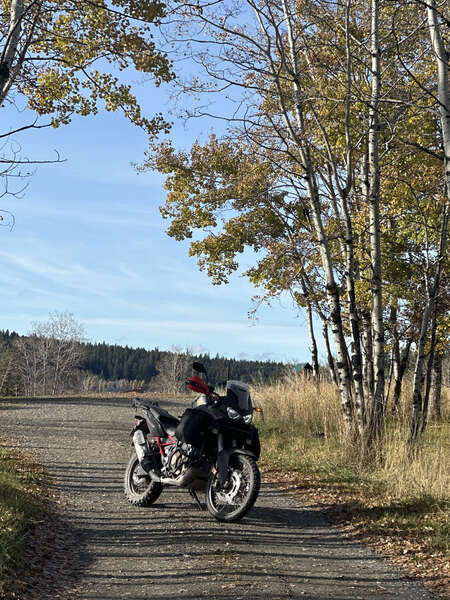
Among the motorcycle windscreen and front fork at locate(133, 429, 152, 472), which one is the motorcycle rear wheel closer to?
front fork at locate(133, 429, 152, 472)

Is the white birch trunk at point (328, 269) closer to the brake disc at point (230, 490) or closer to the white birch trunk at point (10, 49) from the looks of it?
the brake disc at point (230, 490)

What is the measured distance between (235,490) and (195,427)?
0.84 meters

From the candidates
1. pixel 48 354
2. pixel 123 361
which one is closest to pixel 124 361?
pixel 123 361

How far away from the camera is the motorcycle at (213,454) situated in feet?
21.4

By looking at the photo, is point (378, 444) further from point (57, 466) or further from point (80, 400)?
point (80, 400)

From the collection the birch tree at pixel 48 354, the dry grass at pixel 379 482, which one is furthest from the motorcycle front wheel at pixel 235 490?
the birch tree at pixel 48 354

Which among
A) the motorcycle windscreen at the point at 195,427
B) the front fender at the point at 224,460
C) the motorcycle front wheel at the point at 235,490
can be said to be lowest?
the motorcycle front wheel at the point at 235,490

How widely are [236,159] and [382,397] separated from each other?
11799mm

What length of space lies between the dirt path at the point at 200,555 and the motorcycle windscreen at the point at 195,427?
93 cm

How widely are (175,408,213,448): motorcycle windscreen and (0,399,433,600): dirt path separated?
3.04ft

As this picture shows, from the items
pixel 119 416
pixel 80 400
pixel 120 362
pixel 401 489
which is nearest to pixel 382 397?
pixel 401 489

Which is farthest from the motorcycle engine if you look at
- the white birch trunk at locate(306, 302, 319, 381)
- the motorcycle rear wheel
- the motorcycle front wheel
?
the white birch trunk at locate(306, 302, 319, 381)

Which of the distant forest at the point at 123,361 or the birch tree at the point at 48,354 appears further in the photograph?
the distant forest at the point at 123,361

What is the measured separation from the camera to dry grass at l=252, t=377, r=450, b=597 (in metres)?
6.29
